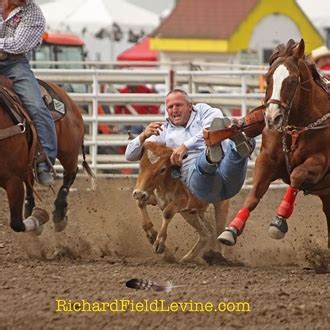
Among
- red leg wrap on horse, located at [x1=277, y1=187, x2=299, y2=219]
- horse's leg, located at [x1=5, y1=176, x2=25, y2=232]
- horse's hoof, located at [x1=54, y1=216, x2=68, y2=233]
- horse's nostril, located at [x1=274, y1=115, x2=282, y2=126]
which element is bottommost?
horse's hoof, located at [x1=54, y1=216, x2=68, y2=233]

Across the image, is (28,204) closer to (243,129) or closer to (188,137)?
(188,137)

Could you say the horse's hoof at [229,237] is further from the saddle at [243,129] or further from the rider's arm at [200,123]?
the rider's arm at [200,123]

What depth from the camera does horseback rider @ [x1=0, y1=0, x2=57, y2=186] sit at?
8.97 meters

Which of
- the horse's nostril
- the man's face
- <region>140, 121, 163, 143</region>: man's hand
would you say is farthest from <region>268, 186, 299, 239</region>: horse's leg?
<region>140, 121, 163, 143</region>: man's hand

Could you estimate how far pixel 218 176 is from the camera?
28.0 ft

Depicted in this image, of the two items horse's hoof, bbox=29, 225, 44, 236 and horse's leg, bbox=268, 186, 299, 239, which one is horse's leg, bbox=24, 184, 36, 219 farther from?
horse's leg, bbox=268, 186, 299, 239

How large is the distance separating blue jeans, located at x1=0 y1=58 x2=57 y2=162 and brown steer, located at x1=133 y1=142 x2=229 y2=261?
79 centimetres

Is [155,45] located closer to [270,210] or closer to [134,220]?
[270,210]

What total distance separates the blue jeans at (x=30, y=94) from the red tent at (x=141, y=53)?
19.0m

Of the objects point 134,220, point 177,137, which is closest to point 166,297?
point 177,137

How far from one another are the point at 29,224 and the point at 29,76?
43.7 inches

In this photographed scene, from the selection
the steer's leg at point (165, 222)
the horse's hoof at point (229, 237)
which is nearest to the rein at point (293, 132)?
the horse's hoof at point (229, 237)

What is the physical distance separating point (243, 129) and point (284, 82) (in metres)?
0.53

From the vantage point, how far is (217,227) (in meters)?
9.18
